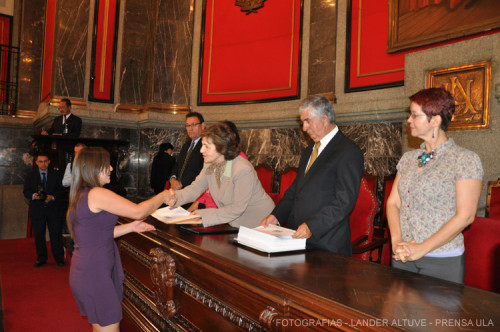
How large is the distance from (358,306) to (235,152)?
5.78 ft

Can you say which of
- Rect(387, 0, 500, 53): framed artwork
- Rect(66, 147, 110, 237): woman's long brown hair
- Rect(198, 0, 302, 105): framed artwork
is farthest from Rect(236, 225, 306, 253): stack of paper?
Rect(198, 0, 302, 105): framed artwork

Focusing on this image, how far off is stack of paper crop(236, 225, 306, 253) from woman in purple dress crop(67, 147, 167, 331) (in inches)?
27.9

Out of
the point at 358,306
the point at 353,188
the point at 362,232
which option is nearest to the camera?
the point at 358,306

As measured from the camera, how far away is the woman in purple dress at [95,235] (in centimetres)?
222

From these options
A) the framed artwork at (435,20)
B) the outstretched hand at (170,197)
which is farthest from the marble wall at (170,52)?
the outstretched hand at (170,197)

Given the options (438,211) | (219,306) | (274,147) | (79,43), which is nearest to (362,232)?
(438,211)

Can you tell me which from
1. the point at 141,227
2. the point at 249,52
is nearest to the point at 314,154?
the point at 141,227

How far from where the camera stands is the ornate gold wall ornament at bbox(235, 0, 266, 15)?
6473mm

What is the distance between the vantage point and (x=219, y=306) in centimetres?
176

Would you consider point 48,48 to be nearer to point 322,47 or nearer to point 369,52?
point 322,47

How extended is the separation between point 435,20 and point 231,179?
3070mm

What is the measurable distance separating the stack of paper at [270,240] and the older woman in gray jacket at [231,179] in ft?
2.09

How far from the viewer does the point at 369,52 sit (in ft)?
16.7

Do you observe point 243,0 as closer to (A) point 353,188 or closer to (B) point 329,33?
(B) point 329,33
